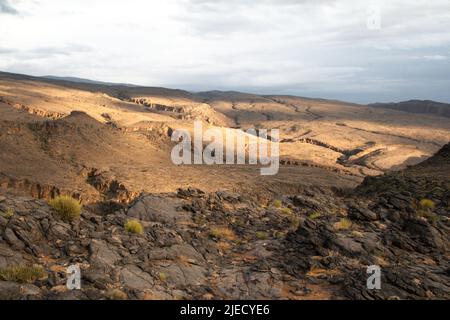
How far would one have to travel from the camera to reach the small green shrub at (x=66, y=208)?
1230 centimetres

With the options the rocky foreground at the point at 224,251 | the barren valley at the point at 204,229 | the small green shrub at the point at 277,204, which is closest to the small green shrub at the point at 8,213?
the rocky foreground at the point at 224,251

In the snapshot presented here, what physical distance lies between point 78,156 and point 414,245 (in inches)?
927

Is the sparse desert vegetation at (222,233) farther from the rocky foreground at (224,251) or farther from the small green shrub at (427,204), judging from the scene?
the small green shrub at (427,204)

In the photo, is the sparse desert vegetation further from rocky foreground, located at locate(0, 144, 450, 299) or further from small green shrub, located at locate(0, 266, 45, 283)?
small green shrub, located at locate(0, 266, 45, 283)

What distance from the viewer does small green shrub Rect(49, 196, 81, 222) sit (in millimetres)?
12297

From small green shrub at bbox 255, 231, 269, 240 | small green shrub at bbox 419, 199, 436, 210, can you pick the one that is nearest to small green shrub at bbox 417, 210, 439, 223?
small green shrub at bbox 419, 199, 436, 210

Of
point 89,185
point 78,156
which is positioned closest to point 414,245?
point 89,185

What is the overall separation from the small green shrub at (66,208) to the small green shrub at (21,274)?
118 inches

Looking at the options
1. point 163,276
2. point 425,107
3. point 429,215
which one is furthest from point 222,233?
point 425,107

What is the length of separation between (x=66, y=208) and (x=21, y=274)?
11.3ft

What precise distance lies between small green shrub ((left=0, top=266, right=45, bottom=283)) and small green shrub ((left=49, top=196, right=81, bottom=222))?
9.82ft

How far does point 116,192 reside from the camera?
26.6m
